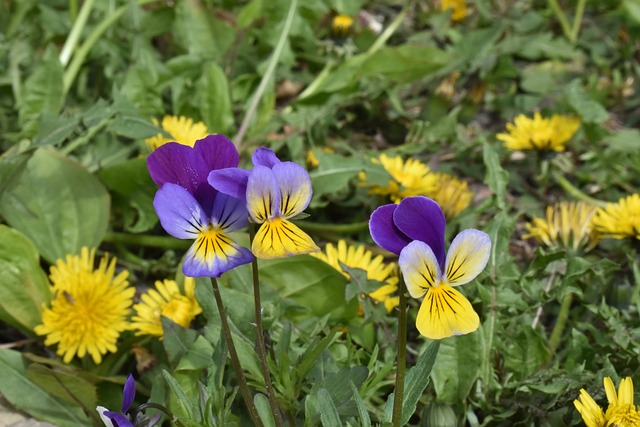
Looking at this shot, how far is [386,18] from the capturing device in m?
→ 3.38

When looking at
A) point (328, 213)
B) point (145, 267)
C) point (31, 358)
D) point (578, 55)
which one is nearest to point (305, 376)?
point (31, 358)

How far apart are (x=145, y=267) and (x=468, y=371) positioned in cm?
91

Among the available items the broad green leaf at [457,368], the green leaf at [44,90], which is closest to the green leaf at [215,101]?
the green leaf at [44,90]

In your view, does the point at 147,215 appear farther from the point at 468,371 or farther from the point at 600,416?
the point at 600,416

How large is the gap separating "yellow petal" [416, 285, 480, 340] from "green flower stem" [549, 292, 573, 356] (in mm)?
739

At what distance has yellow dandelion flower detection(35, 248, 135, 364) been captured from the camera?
1674 mm

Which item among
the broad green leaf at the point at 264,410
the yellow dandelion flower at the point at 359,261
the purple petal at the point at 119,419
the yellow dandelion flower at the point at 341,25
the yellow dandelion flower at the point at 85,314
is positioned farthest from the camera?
the yellow dandelion flower at the point at 341,25

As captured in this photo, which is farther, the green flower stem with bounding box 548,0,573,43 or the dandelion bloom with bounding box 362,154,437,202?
the green flower stem with bounding box 548,0,573,43

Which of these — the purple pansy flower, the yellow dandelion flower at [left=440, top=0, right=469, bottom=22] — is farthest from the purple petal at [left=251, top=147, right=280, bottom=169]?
the yellow dandelion flower at [left=440, top=0, right=469, bottom=22]

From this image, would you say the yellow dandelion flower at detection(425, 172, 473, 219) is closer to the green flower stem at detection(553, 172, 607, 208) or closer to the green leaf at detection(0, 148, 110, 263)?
the green flower stem at detection(553, 172, 607, 208)

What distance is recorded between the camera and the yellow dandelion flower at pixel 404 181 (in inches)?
81.7

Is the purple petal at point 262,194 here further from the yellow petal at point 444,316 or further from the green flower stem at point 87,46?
the green flower stem at point 87,46

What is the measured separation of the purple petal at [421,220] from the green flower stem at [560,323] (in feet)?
2.52

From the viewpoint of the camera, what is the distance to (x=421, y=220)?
1060 millimetres
